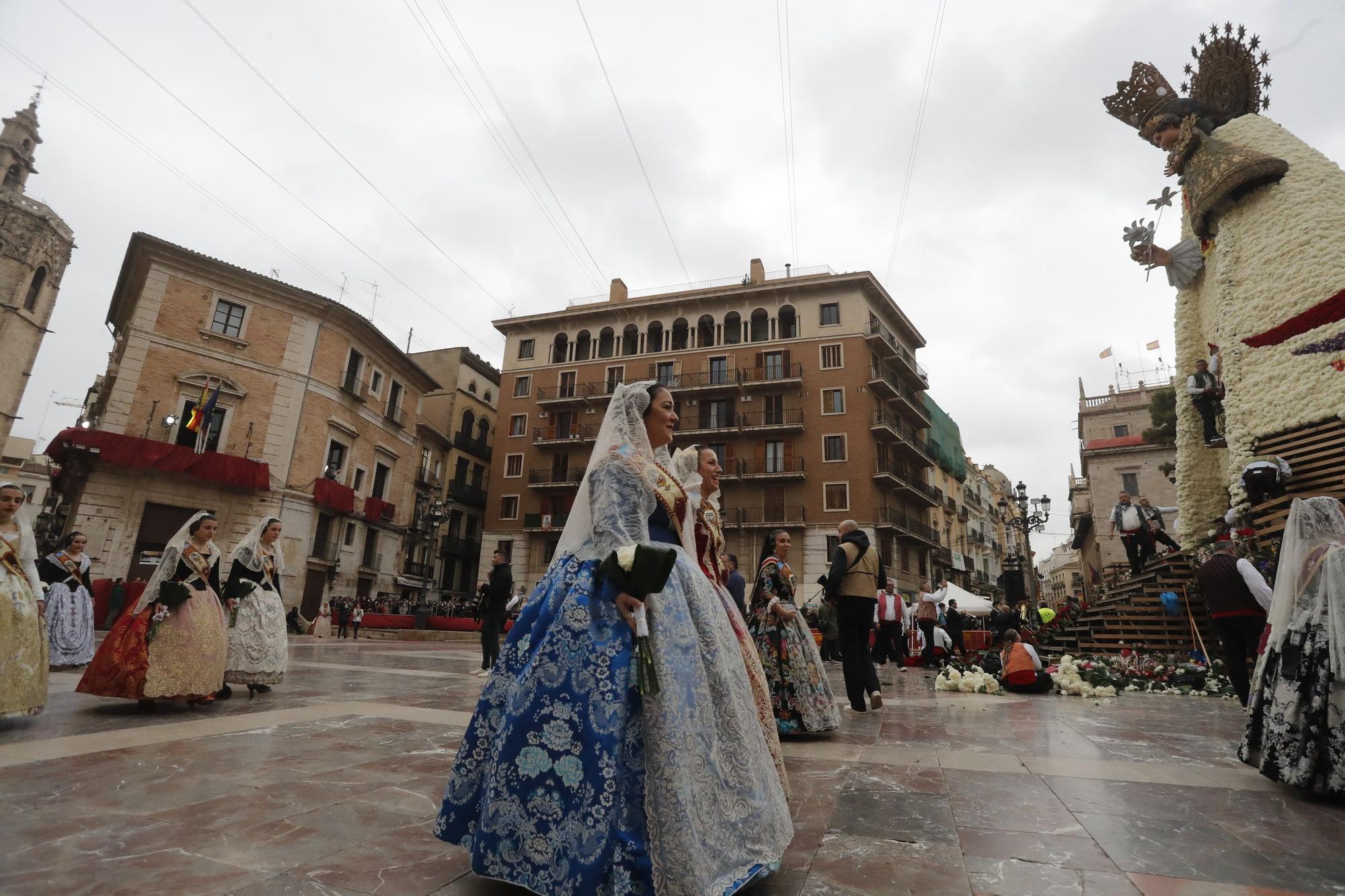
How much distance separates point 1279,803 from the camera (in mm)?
3092

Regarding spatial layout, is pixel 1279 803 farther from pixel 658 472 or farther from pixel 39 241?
pixel 39 241

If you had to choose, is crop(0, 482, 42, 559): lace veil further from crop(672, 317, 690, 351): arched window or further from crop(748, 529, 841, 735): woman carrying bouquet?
crop(672, 317, 690, 351): arched window

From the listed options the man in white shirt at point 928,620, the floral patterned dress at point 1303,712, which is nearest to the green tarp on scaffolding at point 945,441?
the man in white shirt at point 928,620

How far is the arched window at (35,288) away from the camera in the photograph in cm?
3638

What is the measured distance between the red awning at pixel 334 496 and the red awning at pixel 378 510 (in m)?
1.04

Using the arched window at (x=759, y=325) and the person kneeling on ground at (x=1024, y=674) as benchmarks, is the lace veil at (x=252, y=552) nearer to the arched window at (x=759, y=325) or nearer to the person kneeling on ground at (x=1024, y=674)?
the person kneeling on ground at (x=1024, y=674)

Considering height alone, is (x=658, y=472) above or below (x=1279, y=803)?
above

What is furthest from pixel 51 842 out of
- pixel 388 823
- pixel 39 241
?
pixel 39 241

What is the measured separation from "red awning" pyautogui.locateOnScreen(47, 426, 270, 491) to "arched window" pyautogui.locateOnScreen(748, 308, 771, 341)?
22150 mm

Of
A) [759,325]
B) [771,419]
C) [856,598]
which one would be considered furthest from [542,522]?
[856,598]

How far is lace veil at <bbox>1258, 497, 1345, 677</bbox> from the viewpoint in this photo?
348 cm

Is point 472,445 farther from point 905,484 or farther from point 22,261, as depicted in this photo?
point 22,261

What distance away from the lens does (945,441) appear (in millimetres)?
39250

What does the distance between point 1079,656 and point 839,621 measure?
7.37 m
